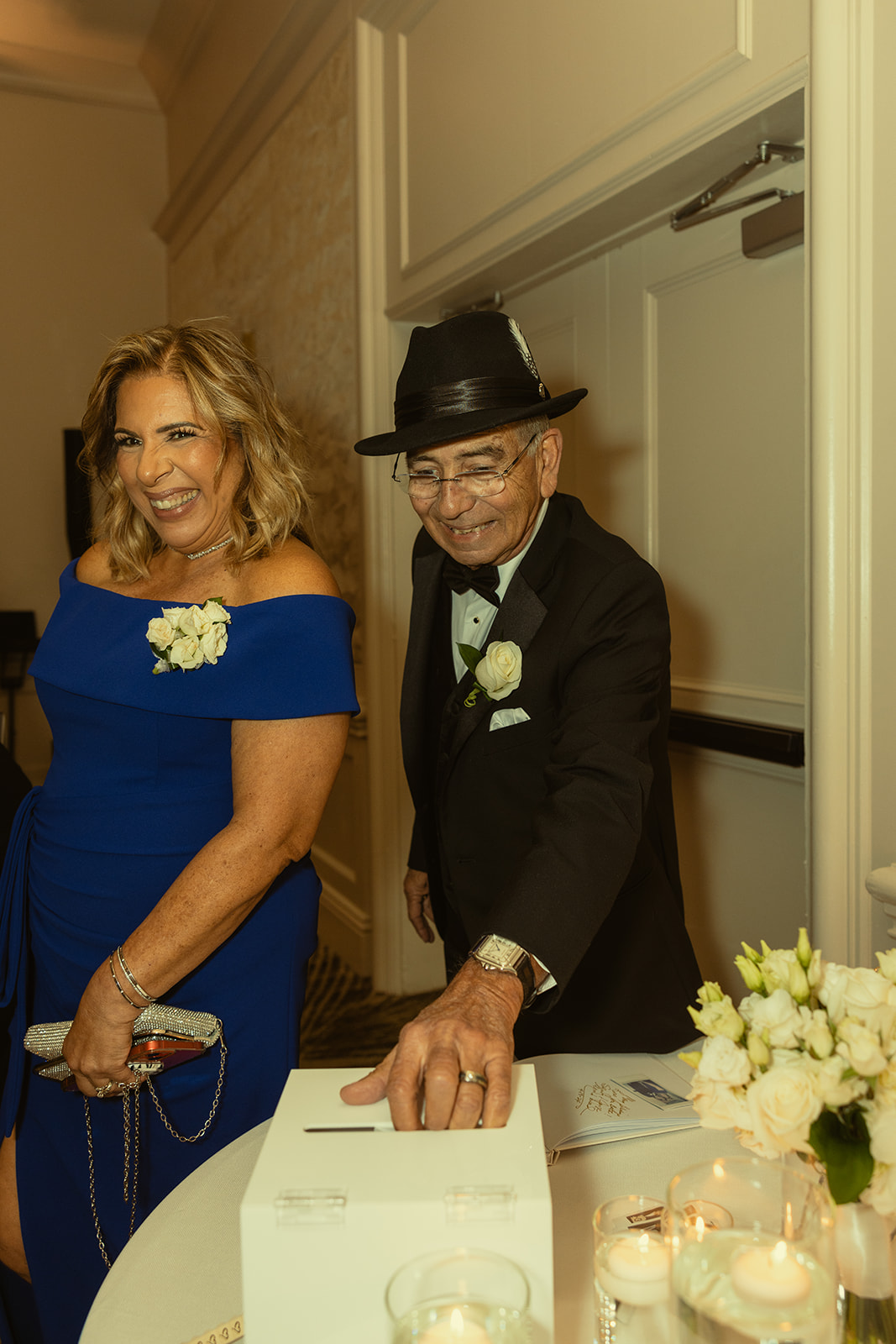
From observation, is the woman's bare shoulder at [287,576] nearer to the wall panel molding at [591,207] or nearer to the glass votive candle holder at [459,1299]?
the glass votive candle holder at [459,1299]

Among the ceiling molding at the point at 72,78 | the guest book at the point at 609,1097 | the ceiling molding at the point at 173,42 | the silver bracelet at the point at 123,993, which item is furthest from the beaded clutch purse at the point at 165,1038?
the ceiling molding at the point at 72,78

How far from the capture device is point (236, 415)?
163cm

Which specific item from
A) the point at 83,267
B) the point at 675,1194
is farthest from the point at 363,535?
the point at 83,267

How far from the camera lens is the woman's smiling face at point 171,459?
161 centimetres

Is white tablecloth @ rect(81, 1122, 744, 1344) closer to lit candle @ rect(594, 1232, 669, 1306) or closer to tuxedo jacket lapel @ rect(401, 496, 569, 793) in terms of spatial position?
lit candle @ rect(594, 1232, 669, 1306)

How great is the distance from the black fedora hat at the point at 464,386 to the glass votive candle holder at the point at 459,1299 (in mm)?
1120

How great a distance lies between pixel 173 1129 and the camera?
5.03 ft

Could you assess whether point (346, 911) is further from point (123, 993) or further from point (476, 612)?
point (123, 993)

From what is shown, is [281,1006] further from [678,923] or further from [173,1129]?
[678,923]

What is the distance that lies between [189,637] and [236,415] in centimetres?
38

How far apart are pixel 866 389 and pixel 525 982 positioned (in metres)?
1.14

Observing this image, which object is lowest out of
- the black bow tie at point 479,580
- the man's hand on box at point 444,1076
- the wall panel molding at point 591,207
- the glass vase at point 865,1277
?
the glass vase at point 865,1277

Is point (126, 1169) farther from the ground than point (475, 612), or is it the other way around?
point (475, 612)

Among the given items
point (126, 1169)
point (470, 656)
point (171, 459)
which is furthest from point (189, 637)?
point (126, 1169)
